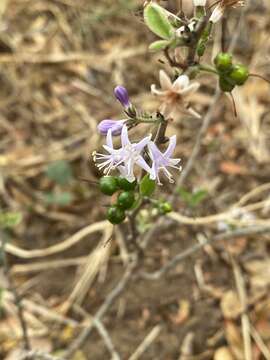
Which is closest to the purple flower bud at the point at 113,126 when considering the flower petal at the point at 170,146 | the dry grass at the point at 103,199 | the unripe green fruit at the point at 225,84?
the flower petal at the point at 170,146

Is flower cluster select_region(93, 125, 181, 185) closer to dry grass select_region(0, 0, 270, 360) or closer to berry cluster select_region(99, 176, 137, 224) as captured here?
berry cluster select_region(99, 176, 137, 224)

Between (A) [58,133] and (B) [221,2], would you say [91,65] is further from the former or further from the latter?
(B) [221,2]

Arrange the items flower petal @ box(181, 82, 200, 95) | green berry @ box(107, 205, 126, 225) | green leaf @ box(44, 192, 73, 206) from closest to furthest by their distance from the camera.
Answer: flower petal @ box(181, 82, 200, 95) → green berry @ box(107, 205, 126, 225) → green leaf @ box(44, 192, 73, 206)

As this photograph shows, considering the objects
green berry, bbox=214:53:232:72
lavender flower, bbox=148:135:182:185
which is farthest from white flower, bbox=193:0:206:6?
lavender flower, bbox=148:135:182:185

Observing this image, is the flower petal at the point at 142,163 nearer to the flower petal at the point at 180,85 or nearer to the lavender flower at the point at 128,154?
the lavender flower at the point at 128,154

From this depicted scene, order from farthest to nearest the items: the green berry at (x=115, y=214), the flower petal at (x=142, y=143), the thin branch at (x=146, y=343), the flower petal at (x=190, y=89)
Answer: the thin branch at (x=146, y=343) → the green berry at (x=115, y=214) → the flower petal at (x=142, y=143) → the flower petal at (x=190, y=89)

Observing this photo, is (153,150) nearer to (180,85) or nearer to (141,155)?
(141,155)
